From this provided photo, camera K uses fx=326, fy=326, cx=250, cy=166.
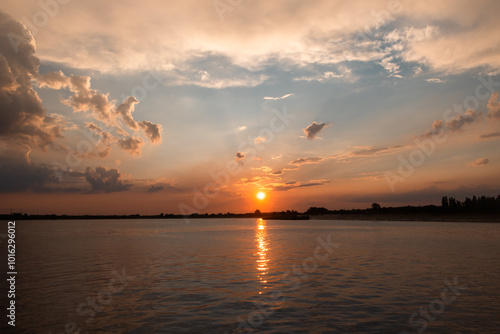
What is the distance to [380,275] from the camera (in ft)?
91.0

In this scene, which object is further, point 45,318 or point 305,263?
point 305,263

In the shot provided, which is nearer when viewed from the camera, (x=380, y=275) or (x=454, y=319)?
(x=454, y=319)

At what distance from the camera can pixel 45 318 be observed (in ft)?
55.6

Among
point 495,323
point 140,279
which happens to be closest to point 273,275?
point 140,279

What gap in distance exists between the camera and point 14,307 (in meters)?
19.0

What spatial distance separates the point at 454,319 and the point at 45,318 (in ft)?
68.5

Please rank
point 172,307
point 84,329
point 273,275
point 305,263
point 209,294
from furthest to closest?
1. point 305,263
2. point 273,275
3. point 209,294
4. point 172,307
5. point 84,329

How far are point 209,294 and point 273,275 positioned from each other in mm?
8734

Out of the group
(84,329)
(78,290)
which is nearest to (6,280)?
(78,290)

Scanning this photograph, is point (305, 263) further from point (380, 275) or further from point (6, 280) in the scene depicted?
point (6, 280)

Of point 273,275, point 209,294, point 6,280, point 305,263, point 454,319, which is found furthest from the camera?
point 305,263

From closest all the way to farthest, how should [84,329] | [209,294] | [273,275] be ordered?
[84,329] → [209,294] → [273,275]

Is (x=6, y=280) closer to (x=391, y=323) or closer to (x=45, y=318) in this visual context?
(x=45, y=318)

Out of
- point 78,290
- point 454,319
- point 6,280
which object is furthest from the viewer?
point 6,280
